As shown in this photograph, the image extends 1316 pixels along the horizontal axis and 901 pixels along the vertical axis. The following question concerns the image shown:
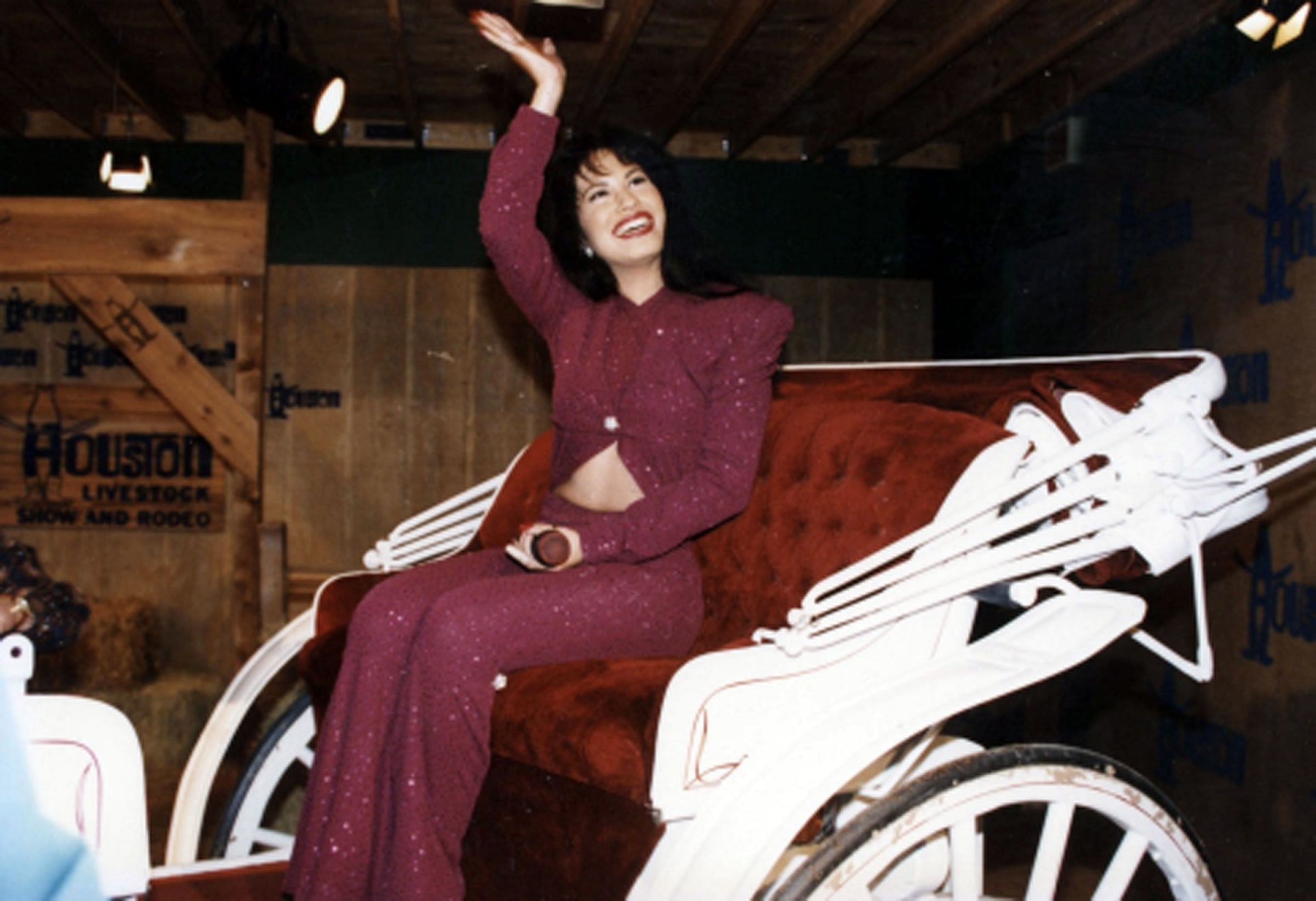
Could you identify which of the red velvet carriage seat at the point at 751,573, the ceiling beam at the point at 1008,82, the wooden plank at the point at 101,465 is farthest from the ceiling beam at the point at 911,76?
the wooden plank at the point at 101,465

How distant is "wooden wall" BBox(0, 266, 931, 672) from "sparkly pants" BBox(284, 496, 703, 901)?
Result: 1.08 meters

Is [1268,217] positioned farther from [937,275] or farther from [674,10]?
[674,10]

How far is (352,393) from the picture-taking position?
2.41 metres

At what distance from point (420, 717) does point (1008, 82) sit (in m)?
1.85

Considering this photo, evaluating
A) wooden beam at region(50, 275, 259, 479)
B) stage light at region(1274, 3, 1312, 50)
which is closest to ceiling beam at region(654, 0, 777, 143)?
stage light at region(1274, 3, 1312, 50)

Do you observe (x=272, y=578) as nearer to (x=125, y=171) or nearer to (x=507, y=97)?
(x=125, y=171)

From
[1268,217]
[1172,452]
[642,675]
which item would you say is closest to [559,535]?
[642,675]

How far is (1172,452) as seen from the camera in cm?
130

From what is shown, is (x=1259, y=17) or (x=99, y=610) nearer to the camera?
(x=1259, y=17)

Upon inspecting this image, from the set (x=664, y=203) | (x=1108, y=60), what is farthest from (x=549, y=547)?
(x=1108, y=60)

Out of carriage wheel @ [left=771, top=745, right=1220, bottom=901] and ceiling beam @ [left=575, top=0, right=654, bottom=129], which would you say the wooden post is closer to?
ceiling beam @ [left=575, top=0, right=654, bottom=129]

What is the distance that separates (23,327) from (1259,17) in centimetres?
255

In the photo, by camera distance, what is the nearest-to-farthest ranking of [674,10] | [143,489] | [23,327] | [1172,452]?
[1172,452], [674,10], [23,327], [143,489]

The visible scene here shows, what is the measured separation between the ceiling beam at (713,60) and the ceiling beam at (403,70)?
0.51m
